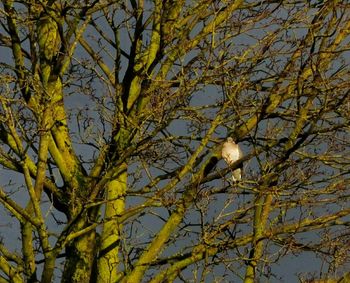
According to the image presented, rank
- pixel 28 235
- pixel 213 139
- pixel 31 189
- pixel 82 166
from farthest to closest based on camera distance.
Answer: pixel 82 166 < pixel 213 139 < pixel 28 235 < pixel 31 189

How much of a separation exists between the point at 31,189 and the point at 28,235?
0.99 m

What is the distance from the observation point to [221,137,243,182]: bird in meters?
9.83

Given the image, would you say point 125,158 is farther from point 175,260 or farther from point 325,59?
point 325,59

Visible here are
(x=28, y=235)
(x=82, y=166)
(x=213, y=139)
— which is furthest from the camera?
(x=82, y=166)

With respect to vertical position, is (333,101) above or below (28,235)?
above

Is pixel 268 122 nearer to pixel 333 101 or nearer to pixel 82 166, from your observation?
pixel 333 101

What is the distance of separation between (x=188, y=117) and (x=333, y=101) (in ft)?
7.10

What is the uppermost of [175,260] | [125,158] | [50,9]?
[50,9]

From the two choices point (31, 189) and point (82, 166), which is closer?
point (31, 189)

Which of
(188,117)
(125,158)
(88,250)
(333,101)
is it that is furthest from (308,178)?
(88,250)

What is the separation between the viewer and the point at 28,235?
35.1 feet

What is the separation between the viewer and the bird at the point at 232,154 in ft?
32.3

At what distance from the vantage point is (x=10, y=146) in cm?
1173

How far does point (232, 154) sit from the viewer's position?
1045 cm
